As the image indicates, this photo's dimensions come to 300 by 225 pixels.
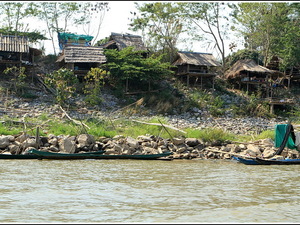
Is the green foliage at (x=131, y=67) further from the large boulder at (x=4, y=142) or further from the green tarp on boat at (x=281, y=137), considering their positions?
the green tarp on boat at (x=281, y=137)

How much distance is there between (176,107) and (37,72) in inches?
376

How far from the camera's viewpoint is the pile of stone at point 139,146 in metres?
16.0

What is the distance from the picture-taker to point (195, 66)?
30703 mm

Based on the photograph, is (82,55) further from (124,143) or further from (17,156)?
(17,156)

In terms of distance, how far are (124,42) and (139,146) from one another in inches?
575

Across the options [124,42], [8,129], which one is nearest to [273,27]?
[124,42]

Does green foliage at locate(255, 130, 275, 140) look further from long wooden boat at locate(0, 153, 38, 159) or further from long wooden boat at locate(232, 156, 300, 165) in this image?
long wooden boat at locate(0, 153, 38, 159)

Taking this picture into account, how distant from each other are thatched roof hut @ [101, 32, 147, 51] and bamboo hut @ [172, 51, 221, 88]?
279 cm

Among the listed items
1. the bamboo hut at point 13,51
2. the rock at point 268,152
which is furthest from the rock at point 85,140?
the bamboo hut at point 13,51

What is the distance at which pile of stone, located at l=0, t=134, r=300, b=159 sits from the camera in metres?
16.0

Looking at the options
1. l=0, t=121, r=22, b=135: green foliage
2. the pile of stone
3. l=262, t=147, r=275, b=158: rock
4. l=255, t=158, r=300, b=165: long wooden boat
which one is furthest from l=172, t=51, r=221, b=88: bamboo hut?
l=255, t=158, r=300, b=165: long wooden boat

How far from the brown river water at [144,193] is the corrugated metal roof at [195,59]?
1559cm

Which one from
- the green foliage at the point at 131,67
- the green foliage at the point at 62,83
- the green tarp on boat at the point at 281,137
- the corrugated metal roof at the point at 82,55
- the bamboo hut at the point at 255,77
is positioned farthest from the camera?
the bamboo hut at the point at 255,77

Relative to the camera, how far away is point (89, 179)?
11.3 metres
